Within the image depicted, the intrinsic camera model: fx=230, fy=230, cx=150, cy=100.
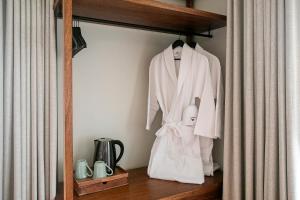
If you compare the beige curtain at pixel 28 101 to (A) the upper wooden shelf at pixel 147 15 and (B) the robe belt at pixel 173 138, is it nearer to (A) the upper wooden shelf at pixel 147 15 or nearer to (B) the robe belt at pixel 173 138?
(A) the upper wooden shelf at pixel 147 15

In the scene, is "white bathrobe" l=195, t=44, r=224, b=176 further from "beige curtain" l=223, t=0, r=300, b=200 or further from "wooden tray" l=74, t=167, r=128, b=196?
"wooden tray" l=74, t=167, r=128, b=196

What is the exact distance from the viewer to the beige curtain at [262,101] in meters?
1.14

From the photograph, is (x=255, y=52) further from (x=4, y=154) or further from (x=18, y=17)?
(x=4, y=154)

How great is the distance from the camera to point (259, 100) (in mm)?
1287

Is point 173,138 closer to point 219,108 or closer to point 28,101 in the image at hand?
point 219,108

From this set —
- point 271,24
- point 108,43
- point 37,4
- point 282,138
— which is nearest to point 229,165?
point 282,138

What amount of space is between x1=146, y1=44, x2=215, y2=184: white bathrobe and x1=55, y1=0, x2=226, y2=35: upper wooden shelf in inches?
8.8

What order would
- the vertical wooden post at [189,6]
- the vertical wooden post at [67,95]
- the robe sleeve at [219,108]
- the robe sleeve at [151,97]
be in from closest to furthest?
the vertical wooden post at [67,95] → the robe sleeve at [219,108] → the robe sleeve at [151,97] → the vertical wooden post at [189,6]

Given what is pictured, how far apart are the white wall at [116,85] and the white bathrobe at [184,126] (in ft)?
0.83

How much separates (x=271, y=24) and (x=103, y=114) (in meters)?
1.21

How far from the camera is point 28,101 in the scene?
1.29 meters

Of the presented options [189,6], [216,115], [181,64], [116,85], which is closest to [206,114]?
[216,115]

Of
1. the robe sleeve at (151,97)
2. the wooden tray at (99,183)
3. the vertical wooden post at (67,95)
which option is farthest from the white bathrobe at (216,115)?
the vertical wooden post at (67,95)

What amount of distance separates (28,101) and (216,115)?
3.78 feet
